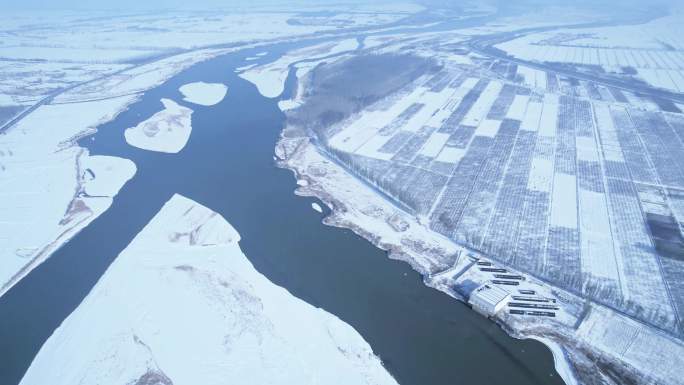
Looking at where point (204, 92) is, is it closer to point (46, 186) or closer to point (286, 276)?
point (46, 186)

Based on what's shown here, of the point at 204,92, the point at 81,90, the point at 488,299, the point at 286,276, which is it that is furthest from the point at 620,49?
the point at 81,90

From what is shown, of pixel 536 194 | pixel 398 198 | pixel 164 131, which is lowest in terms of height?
pixel 164 131

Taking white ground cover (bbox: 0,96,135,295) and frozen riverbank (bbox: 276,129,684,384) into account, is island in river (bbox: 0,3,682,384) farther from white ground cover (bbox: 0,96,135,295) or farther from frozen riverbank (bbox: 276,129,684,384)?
white ground cover (bbox: 0,96,135,295)

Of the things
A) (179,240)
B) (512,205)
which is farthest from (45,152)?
(512,205)

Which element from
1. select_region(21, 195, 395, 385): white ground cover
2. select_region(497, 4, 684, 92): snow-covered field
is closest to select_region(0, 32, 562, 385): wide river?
select_region(21, 195, 395, 385): white ground cover

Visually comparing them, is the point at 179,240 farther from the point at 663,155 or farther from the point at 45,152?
the point at 663,155

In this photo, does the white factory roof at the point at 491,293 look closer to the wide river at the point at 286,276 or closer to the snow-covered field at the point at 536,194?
the snow-covered field at the point at 536,194
